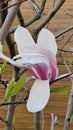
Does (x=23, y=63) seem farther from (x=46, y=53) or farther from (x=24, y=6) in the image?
(x=24, y=6)

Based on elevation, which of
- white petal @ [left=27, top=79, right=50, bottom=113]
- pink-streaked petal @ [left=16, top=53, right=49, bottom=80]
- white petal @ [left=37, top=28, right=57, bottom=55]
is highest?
white petal @ [left=37, top=28, right=57, bottom=55]

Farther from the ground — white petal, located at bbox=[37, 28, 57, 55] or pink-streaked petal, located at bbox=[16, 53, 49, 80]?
white petal, located at bbox=[37, 28, 57, 55]

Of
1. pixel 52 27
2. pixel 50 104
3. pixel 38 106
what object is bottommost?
pixel 50 104

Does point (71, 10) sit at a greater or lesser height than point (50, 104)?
greater

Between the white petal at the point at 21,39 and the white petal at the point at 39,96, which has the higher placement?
the white petal at the point at 21,39

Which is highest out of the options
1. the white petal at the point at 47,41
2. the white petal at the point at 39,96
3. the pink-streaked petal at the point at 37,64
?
the white petal at the point at 47,41

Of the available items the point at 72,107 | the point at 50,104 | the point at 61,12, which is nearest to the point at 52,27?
the point at 61,12
